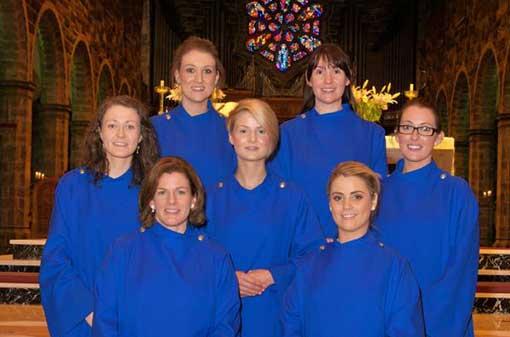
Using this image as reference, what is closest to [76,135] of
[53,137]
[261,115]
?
[53,137]

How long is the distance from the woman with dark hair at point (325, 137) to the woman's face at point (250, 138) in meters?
0.38

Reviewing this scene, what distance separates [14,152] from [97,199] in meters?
7.61

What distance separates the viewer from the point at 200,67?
3.15 m

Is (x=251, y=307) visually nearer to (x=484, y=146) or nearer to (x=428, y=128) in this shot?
(x=428, y=128)

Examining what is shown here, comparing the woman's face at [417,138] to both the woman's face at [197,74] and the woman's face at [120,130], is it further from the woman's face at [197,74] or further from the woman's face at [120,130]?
the woman's face at [120,130]

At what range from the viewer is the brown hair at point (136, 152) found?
2.79m

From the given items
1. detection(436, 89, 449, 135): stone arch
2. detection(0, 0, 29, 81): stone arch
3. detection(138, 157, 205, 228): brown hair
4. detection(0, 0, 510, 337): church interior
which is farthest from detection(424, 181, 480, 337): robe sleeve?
detection(436, 89, 449, 135): stone arch

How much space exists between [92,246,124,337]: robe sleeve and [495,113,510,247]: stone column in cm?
1073

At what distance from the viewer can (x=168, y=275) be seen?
2.47 m

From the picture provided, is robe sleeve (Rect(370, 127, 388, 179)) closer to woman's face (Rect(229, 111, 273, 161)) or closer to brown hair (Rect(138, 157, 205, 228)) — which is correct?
woman's face (Rect(229, 111, 273, 161))

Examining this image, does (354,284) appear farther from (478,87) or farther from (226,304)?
(478,87)

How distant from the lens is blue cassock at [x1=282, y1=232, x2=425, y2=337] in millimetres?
2486

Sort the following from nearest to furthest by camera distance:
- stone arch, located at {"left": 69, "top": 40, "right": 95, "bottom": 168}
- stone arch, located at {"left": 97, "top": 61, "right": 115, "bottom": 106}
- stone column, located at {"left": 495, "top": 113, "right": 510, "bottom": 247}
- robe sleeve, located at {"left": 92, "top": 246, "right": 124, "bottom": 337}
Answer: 1. robe sleeve, located at {"left": 92, "top": 246, "right": 124, "bottom": 337}
2. stone column, located at {"left": 495, "top": 113, "right": 510, "bottom": 247}
3. stone arch, located at {"left": 69, "top": 40, "right": 95, "bottom": 168}
4. stone arch, located at {"left": 97, "top": 61, "right": 115, "bottom": 106}

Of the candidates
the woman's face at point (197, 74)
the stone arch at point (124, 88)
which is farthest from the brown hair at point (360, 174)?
the stone arch at point (124, 88)
